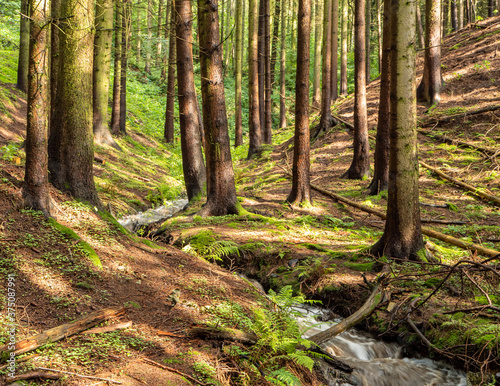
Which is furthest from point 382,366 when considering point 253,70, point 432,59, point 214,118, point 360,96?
point 253,70

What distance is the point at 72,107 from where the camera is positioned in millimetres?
5684

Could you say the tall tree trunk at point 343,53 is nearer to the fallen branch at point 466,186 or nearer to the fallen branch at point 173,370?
the fallen branch at point 466,186

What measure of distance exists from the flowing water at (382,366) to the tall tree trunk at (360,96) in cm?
762

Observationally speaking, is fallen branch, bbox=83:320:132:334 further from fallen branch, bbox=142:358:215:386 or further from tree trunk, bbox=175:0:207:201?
tree trunk, bbox=175:0:207:201

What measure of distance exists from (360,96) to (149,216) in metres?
7.25

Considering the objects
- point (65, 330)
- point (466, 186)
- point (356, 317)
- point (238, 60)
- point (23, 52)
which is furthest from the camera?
point (238, 60)

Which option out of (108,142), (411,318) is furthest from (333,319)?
(108,142)

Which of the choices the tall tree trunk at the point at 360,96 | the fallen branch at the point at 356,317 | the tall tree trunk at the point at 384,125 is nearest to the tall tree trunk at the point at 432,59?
the tall tree trunk at the point at 360,96

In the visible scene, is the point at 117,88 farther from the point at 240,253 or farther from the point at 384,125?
the point at 240,253

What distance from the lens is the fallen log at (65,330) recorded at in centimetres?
283

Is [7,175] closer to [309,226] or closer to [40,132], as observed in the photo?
[40,132]

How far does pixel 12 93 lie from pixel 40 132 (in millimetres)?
13721

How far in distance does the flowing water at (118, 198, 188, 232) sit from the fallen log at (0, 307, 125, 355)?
532 cm

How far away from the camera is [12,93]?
15.8 metres
